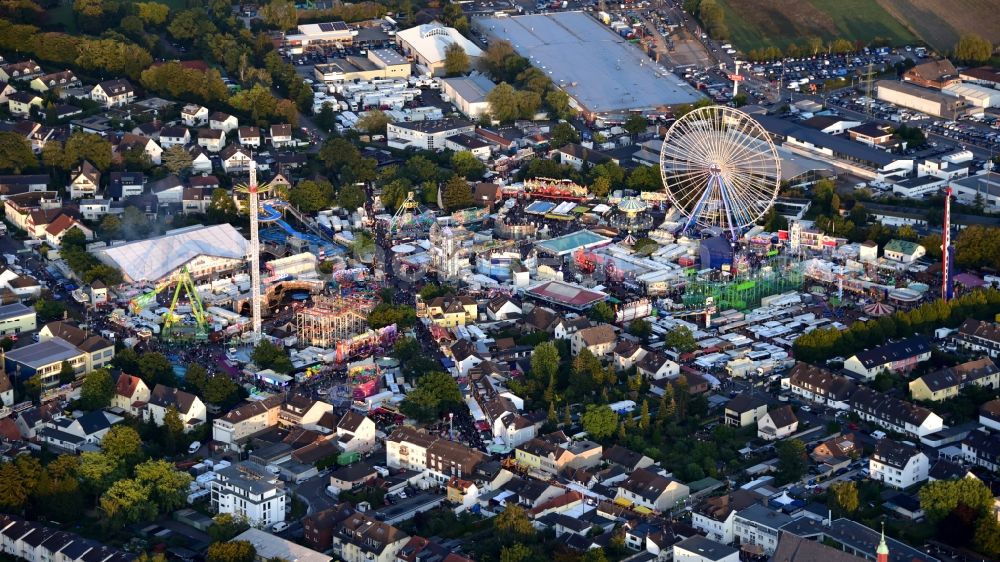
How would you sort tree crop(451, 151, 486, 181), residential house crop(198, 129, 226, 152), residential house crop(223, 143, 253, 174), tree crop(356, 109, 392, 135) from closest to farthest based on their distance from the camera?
tree crop(451, 151, 486, 181), residential house crop(223, 143, 253, 174), residential house crop(198, 129, 226, 152), tree crop(356, 109, 392, 135)

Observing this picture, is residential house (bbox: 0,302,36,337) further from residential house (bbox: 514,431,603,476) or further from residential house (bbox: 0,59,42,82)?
residential house (bbox: 0,59,42,82)

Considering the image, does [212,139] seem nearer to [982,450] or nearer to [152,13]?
[152,13]

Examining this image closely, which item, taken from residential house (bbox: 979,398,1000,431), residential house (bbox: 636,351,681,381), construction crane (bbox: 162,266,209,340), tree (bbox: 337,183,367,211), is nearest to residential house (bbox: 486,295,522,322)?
residential house (bbox: 636,351,681,381)

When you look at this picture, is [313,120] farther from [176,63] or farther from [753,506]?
[753,506]

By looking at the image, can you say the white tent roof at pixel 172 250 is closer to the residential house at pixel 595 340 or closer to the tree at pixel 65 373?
the tree at pixel 65 373

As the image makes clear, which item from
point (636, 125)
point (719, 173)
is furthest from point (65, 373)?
point (636, 125)
